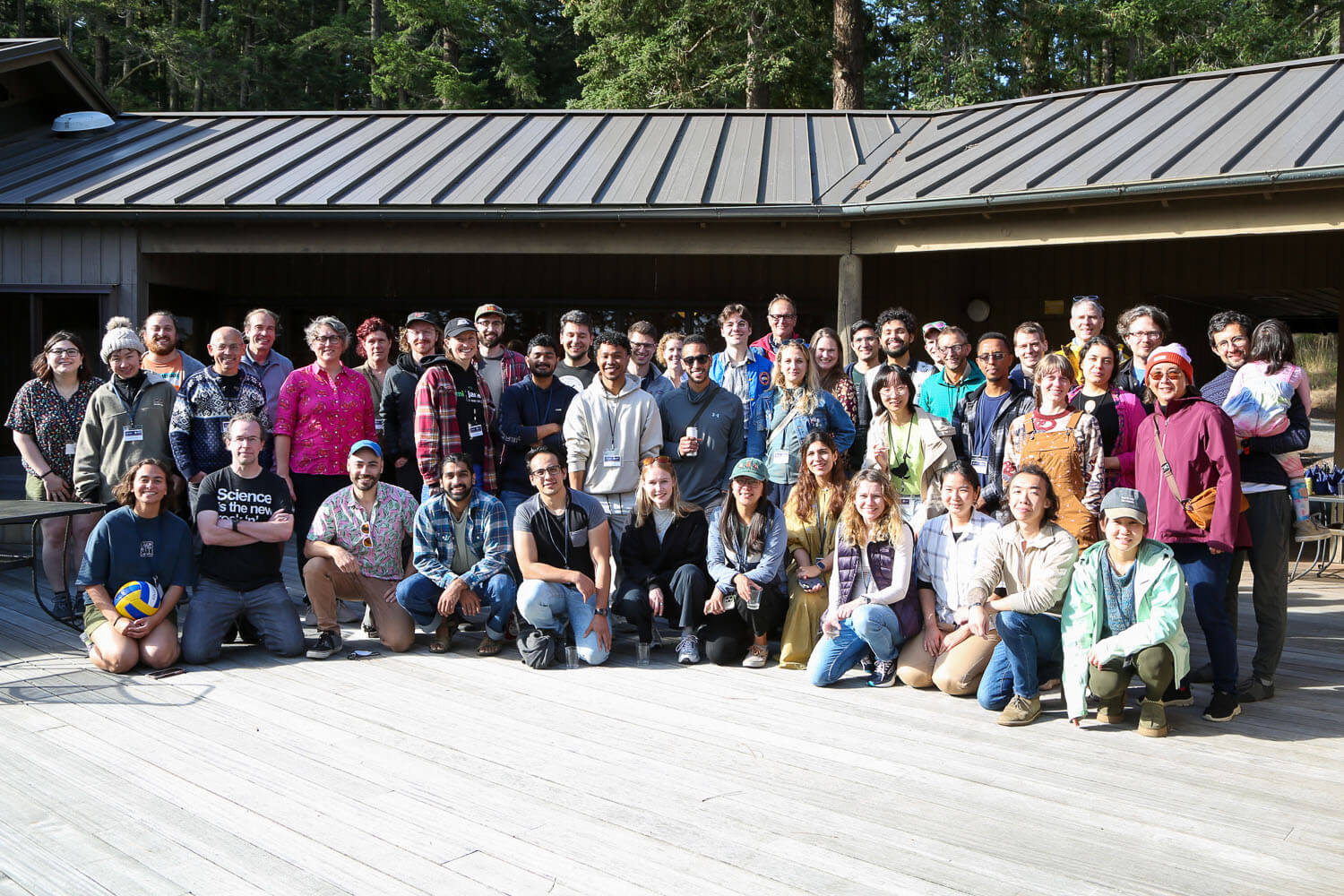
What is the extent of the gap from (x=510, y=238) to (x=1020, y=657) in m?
5.31

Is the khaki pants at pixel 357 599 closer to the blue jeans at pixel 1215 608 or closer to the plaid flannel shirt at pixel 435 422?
the plaid flannel shirt at pixel 435 422

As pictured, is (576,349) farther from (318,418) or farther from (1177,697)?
(1177,697)

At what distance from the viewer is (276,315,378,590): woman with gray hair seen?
575cm

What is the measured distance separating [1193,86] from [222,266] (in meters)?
8.87

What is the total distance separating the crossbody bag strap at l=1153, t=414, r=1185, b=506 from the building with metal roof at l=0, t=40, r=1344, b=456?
2.70 metres

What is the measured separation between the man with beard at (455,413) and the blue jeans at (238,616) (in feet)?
2.96

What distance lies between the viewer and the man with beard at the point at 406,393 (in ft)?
19.0

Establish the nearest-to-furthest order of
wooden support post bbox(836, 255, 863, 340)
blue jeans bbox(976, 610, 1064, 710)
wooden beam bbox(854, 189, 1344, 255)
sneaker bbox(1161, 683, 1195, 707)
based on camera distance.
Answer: blue jeans bbox(976, 610, 1064, 710)
sneaker bbox(1161, 683, 1195, 707)
wooden beam bbox(854, 189, 1344, 255)
wooden support post bbox(836, 255, 863, 340)

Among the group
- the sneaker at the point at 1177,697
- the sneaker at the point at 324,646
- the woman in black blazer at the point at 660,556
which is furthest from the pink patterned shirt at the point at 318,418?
the sneaker at the point at 1177,697

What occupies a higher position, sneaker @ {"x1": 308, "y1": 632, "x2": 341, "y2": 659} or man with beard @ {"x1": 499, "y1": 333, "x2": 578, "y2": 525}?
man with beard @ {"x1": 499, "y1": 333, "x2": 578, "y2": 525}

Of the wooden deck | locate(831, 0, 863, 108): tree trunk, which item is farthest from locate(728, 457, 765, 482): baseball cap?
locate(831, 0, 863, 108): tree trunk

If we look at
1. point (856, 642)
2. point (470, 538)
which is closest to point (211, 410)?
point (470, 538)

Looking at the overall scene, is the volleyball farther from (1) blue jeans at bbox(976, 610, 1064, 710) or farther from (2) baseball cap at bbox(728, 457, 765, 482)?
(1) blue jeans at bbox(976, 610, 1064, 710)

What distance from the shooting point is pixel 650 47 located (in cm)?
1755
